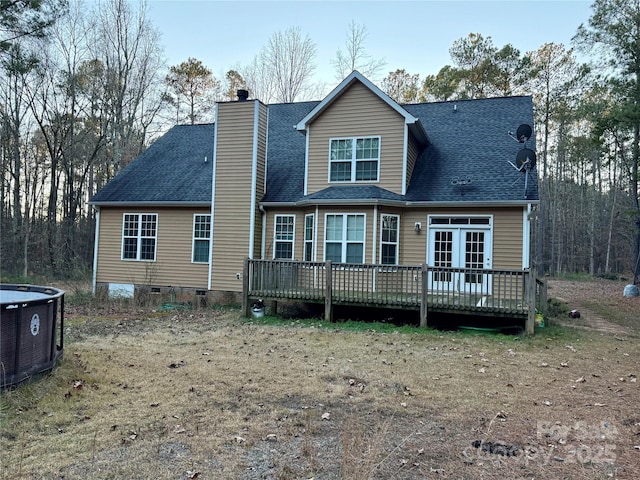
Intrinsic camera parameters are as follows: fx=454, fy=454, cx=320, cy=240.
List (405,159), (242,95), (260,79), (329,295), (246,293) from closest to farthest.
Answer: (329,295) < (246,293) < (405,159) < (242,95) < (260,79)

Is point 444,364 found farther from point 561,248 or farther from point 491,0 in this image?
point 561,248

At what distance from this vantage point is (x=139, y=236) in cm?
1542

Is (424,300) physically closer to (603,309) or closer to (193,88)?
(603,309)

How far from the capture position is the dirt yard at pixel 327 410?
371cm

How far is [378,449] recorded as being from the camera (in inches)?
148

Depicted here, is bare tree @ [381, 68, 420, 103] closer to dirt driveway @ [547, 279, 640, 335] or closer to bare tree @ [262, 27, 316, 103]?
bare tree @ [262, 27, 316, 103]

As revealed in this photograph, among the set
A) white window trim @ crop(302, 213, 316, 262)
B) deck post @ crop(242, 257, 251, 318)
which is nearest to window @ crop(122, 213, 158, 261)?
deck post @ crop(242, 257, 251, 318)

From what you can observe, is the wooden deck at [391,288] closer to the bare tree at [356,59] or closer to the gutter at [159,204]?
the gutter at [159,204]

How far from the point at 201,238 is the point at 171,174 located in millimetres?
3039

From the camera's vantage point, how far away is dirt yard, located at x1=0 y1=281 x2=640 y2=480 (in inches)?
146

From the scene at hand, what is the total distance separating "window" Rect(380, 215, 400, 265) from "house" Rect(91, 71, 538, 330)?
34mm

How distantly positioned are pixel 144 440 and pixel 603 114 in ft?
73.4

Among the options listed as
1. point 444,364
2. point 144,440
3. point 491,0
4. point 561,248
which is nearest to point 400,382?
point 444,364

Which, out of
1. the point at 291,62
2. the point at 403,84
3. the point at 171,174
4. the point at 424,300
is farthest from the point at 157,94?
the point at 424,300
